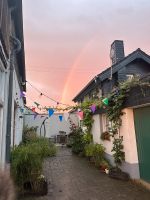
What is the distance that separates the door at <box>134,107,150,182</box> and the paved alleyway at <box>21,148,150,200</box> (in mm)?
557

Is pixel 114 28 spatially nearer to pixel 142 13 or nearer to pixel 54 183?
pixel 142 13

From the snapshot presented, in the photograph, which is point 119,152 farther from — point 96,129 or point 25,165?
point 96,129

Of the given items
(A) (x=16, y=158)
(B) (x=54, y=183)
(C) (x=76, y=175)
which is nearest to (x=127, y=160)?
(C) (x=76, y=175)

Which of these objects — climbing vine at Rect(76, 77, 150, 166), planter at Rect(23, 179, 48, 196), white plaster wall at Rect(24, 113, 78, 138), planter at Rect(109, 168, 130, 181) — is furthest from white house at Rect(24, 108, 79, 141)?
planter at Rect(23, 179, 48, 196)

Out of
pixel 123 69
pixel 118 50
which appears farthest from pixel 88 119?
pixel 118 50

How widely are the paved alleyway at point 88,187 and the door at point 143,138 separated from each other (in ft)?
1.83

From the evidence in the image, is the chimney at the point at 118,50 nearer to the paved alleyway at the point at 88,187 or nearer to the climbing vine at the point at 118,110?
the climbing vine at the point at 118,110

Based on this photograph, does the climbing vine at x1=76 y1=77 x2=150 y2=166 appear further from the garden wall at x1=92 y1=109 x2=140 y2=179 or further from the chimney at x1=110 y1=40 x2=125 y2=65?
the chimney at x1=110 y1=40 x2=125 y2=65

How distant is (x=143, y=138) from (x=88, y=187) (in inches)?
86.3

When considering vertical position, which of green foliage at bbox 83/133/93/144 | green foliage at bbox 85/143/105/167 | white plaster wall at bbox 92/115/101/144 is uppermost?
white plaster wall at bbox 92/115/101/144

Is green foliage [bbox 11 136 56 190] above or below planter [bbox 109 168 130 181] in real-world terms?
above

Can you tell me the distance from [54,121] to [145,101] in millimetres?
14328

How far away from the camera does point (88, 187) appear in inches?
229

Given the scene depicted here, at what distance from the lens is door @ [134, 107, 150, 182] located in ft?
19.1
